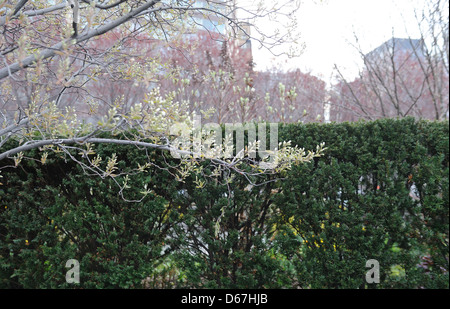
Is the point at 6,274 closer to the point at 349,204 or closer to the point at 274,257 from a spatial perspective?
the point at 274,257

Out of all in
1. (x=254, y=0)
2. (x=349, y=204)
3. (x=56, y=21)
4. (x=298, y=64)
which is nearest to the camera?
(x=254, y=0)

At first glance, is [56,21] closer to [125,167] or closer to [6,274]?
[125,167]

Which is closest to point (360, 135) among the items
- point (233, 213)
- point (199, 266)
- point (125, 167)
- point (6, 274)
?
point (233, 213)

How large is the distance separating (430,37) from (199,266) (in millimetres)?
6118

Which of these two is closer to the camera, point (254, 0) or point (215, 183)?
point (254, 0)

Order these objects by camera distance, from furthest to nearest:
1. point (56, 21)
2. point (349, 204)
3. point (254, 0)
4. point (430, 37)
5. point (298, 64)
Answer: point (298, 64), point (430, 37), point (56, 21), point (349, 204), point (254, 0)

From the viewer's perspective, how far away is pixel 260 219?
10.4 ft

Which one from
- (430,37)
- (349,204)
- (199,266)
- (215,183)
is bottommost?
(199,266)

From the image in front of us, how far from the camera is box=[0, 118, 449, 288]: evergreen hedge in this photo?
290 cm

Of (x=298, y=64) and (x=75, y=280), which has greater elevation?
(x=298, y=64)

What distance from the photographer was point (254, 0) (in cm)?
276

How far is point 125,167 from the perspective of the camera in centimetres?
306

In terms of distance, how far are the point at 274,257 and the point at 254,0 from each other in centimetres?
249

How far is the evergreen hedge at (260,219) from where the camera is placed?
2.90 metres
